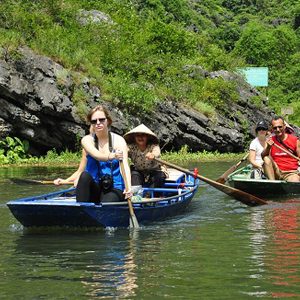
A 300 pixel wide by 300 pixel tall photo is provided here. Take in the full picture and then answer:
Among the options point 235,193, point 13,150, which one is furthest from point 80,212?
point 13,150

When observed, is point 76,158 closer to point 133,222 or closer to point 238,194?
point 238,194

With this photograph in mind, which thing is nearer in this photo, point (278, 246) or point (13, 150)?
point (278, 246)

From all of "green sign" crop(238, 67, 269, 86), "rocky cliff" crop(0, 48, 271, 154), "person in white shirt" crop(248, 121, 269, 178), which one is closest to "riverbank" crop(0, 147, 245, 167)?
"rocky cliff" crop(0, 48, 271, 154)

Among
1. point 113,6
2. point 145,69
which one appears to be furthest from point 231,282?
point 113,6

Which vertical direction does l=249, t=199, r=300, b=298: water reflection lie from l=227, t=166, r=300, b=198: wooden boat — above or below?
below

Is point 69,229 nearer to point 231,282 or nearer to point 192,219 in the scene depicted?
point 192,219

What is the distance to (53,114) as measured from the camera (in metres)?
20.0

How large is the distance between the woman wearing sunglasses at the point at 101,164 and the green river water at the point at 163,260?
17.3 inches

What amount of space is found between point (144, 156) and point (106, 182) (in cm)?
181

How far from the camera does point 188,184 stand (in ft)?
34.9

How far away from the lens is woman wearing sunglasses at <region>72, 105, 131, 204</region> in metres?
7.53

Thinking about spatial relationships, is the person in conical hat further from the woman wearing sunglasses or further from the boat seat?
the woman wearing sunglasses

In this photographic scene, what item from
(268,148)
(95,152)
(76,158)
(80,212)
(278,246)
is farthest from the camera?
(76,158)

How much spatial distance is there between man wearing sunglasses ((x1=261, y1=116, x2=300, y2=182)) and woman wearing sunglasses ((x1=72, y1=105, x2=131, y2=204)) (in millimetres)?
3863
